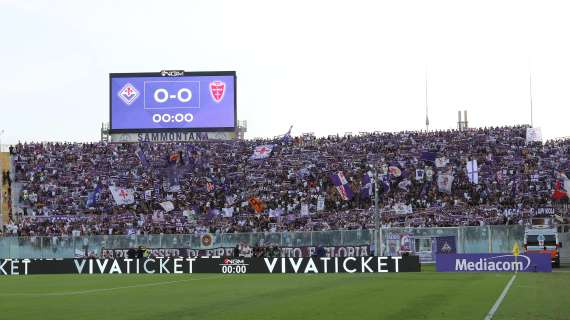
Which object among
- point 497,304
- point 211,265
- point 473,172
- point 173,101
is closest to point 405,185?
point 473,172

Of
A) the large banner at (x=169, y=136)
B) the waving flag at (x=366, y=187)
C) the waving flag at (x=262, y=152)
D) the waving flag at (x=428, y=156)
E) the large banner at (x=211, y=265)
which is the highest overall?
the large banner at (x=169, y=136)

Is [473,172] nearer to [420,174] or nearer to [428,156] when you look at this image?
[420,174]

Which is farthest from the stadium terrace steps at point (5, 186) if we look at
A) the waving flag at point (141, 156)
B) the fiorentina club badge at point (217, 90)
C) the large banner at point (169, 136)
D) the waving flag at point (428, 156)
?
the waving flag at point (428, 156)

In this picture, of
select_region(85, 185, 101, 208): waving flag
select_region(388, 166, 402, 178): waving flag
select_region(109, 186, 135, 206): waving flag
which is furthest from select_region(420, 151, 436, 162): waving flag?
select_region(85, 185, 101, 208): waving flag

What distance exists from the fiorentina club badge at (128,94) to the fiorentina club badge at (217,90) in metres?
6.68

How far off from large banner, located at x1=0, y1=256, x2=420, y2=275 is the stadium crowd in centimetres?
1273

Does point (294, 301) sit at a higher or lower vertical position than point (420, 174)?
lower

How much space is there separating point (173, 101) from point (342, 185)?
59.4 feet

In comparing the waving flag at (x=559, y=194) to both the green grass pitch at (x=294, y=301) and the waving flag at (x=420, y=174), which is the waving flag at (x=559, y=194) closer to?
the waving flag at (x=420, y=174)

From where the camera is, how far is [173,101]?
79.1 m

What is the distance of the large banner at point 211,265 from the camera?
49.0 metres

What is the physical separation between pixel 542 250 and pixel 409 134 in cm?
2506

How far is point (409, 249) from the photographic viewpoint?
58.8m

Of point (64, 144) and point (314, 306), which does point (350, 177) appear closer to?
point (64, 144)
